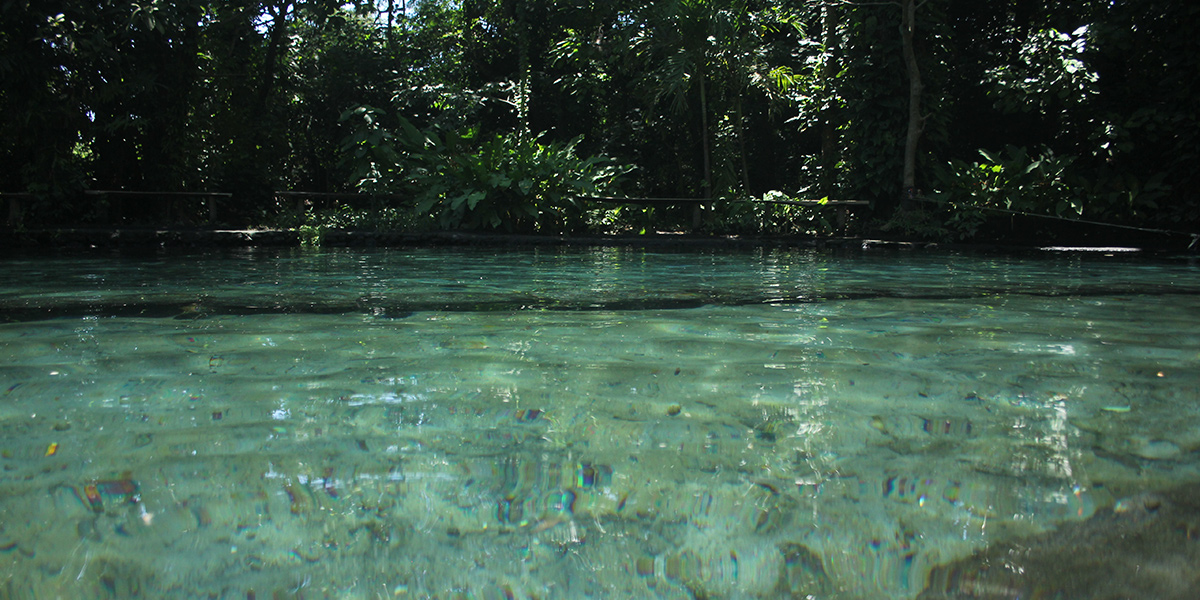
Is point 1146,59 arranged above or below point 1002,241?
above

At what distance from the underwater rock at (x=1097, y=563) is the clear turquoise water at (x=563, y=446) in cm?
7

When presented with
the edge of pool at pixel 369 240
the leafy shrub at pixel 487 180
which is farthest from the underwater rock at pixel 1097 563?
the leafy shrub at pixel 487 180

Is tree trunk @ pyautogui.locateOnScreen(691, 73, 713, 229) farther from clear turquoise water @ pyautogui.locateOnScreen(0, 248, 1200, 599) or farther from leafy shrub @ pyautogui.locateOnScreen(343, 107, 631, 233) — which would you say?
clear turquoise water @ pyautogui.locateOnScreen(0, 248, 1200, 599)

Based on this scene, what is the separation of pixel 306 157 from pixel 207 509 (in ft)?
61.8

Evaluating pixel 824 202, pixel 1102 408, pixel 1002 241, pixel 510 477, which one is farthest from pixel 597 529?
pixel 824 202

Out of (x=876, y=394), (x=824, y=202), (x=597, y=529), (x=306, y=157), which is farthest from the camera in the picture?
(x=306, y=157)

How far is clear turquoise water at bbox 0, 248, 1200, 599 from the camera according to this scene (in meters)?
1.72

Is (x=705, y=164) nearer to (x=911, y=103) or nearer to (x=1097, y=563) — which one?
(x=911, y=103)

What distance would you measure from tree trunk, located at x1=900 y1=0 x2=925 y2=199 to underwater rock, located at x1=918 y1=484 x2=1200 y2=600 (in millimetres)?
11786

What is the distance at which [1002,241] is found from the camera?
1156 centimetres

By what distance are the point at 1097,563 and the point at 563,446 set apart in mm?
1350

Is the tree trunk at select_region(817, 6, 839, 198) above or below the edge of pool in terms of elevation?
above

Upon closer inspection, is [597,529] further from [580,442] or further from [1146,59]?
[1146,59]

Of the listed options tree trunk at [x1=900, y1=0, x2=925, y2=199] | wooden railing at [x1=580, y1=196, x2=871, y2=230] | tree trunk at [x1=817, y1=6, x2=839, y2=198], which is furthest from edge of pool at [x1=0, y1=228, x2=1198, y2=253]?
tree trunk at [x1=817, y1=6, x2=839, y2=198]
